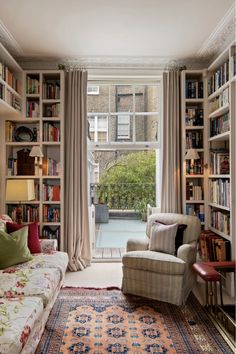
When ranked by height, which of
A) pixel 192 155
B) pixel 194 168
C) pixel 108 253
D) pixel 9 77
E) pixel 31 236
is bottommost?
pixel 108 253

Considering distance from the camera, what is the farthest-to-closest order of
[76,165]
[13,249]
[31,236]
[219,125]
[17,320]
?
[76,165] < [219,125] < [31,236] < [13,249] < [17,320]

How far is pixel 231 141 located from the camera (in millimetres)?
3314

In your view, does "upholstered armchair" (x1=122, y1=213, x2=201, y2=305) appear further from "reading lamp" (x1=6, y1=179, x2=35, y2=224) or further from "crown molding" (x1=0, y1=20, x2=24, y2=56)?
"crown molding" (x1=0, y1=20, x2=24, y2=56)

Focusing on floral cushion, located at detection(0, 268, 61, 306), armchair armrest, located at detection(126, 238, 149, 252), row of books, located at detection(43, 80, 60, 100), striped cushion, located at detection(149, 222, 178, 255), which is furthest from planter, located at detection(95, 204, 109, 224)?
floral cushion, located at detection(0, 268, 61, 306)

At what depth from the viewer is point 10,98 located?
377 cm

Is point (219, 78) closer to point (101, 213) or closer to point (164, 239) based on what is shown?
point (164, 239)

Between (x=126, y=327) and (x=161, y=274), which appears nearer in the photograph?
(x=126, y=327)

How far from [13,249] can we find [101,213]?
2.17 metres

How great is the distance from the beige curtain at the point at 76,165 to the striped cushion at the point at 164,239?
1106 mm

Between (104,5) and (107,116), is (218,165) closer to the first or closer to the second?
(107,116)

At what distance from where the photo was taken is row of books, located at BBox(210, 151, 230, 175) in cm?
366

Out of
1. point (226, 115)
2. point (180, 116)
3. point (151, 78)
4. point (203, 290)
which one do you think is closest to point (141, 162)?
point (180, 116)

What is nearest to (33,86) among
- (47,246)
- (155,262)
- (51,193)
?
(51,193)

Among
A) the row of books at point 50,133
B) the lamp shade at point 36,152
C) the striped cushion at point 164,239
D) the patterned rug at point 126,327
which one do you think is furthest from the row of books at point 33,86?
the patterned rug at point 126,327
